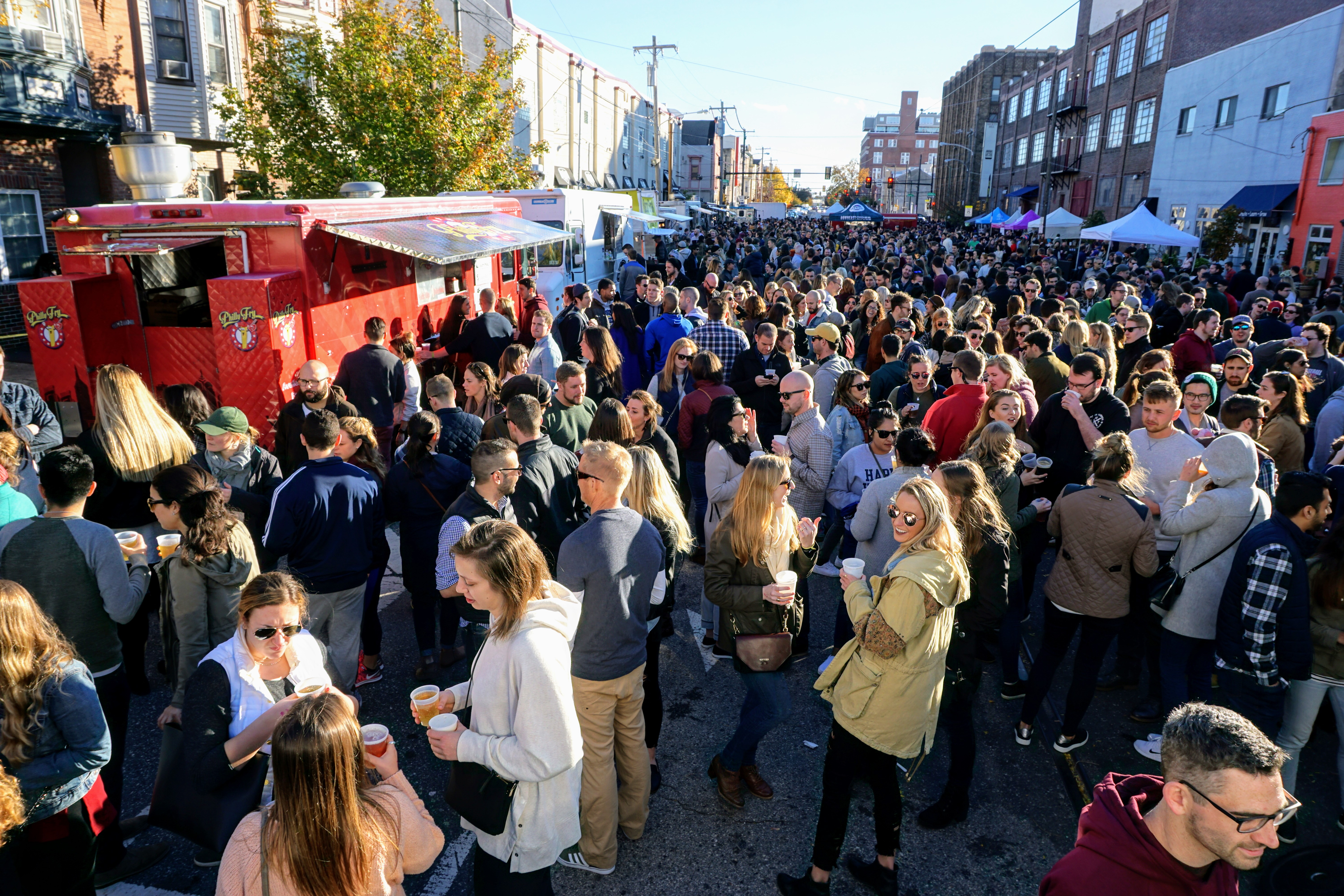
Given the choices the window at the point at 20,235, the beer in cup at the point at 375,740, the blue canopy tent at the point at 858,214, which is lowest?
the beer in cup at the point at 375,740

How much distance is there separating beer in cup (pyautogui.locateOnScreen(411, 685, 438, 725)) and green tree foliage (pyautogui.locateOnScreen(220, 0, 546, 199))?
1588cm

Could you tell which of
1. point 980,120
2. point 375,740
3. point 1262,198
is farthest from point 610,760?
point 980,120

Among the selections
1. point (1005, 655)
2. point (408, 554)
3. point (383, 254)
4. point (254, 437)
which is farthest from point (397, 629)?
point (383, 254)

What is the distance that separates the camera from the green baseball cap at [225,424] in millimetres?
4949

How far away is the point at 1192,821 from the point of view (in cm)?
205

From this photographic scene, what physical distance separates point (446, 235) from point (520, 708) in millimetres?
7862

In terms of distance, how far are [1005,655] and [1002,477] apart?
1258mm

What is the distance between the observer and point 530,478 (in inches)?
179

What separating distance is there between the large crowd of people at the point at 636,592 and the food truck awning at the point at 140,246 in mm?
1397

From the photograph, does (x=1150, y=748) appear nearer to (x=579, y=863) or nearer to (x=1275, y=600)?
(x=1275, y=600)

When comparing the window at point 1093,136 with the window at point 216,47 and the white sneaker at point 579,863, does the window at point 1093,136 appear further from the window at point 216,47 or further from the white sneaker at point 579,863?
the white sneaker at point 579,863

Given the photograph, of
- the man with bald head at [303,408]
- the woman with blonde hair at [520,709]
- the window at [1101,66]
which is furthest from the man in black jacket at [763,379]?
the window at [1101,66]

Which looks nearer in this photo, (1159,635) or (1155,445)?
(1159,635)

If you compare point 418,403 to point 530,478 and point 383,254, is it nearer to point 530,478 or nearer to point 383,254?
point 383,254
